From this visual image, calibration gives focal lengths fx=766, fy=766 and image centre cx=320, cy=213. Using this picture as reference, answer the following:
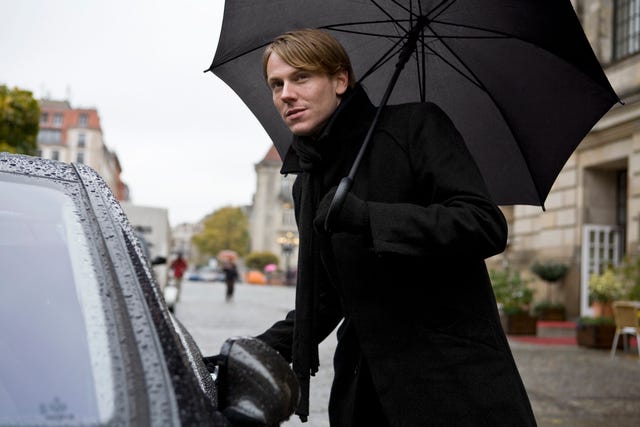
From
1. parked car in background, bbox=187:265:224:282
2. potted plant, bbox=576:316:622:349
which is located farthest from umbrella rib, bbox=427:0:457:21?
parked car in background, bbox=187:265:224:282

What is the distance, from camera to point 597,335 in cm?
1376

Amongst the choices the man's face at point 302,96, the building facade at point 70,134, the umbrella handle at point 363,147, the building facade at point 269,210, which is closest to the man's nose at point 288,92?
the man's face at point 302,96

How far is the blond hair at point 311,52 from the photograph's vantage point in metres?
2.19

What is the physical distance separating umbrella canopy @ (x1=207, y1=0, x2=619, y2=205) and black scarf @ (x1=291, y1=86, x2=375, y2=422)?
683mm

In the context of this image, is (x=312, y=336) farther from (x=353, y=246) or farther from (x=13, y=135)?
(x=13, y=135)

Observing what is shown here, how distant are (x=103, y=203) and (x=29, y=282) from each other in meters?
0.29

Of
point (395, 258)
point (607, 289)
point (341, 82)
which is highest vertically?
point (341, 82)

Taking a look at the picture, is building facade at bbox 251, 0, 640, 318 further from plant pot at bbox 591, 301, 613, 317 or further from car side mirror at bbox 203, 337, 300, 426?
car side mirror at bbox 203, 337, 300, 426

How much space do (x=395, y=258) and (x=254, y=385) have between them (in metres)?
0.63

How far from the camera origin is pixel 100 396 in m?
1.35

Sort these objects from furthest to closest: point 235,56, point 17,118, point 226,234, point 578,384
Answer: point 226,234
point 17,118
point 578,384
point 235,56

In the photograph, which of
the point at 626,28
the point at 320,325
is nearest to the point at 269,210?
the point at 626,28

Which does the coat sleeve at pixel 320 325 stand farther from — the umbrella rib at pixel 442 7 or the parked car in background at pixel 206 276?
the parked car in background at pixel 206 276

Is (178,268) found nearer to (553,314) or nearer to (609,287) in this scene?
(553,314)
